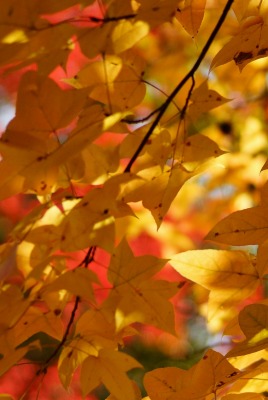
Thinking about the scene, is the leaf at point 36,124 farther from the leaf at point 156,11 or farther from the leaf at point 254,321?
the leaf at point 254,321

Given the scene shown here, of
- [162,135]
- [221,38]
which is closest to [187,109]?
[162,135]

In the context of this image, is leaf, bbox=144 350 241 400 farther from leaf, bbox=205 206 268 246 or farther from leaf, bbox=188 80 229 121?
leaf, bbox=188 80 229 121

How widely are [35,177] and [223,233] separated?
0.18 m

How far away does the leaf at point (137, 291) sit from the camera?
0.66 m

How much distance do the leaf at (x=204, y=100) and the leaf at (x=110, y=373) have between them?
0.25 meters

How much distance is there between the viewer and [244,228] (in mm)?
663

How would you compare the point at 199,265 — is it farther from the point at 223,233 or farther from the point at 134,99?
the point at 134,99

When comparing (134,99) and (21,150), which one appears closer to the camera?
(21,150)

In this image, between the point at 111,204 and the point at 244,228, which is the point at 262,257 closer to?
the point at 244,228

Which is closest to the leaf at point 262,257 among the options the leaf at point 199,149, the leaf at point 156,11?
the leaf at point 199,149

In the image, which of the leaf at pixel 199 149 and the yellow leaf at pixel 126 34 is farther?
the leaf at pixel 199 149

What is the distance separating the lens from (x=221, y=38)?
1.68m

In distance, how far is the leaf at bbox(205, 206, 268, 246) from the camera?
66 cm

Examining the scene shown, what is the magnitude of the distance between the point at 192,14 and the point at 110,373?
353mm
